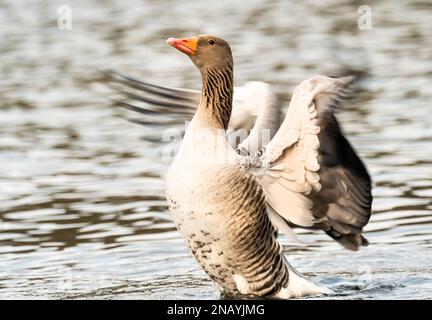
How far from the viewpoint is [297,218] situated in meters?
8.80

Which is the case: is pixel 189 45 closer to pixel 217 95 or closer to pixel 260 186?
pixel 217 95

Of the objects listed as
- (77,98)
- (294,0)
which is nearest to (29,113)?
(77,98)

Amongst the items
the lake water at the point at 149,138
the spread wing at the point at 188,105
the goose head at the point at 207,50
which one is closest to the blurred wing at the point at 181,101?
the spread wing at the point at 188,105

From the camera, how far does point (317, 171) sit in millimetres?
8562

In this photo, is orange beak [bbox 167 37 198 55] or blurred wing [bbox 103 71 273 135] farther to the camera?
blurred wing [bbox 103 71 273 135]

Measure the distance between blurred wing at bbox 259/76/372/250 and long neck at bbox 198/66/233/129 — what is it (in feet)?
1.71

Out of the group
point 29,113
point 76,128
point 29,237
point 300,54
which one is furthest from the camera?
point 300,54

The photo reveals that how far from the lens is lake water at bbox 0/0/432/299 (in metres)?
9.76

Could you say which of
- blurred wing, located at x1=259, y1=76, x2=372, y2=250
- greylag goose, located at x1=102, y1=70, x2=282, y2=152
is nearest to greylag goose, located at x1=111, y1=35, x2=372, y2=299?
blurred wing, located at x1=259, y1=76, x2=372, y2=250

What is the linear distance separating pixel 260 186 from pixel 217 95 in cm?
76

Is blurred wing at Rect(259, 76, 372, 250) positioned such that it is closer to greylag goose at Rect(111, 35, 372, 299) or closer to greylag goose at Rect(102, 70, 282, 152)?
greylag goose at Rect(111, 35, 372, 299)

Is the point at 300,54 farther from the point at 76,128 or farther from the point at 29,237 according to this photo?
the point at 29,237
